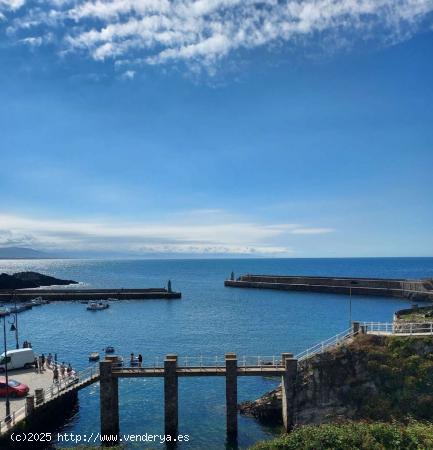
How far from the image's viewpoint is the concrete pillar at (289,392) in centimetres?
3119

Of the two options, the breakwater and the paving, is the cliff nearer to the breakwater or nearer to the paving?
the paving

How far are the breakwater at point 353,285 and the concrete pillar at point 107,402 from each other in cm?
8343

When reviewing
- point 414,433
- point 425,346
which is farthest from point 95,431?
point 425,346

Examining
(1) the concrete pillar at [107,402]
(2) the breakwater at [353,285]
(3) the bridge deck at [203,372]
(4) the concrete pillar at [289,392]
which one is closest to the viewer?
(1) the concrete pillar at [107,402]

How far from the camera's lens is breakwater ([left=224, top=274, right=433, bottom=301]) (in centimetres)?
10662

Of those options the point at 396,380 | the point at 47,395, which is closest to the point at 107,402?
the point at 47,395

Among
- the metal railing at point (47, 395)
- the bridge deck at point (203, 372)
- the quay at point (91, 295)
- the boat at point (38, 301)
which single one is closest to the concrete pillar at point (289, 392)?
the bridge deck at point (203, 372)

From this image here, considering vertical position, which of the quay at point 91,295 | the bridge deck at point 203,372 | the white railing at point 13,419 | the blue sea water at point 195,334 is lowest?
the blue sea water at point 195,334

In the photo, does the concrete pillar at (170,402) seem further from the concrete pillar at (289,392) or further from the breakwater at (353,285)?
the breakwater at (353,285)

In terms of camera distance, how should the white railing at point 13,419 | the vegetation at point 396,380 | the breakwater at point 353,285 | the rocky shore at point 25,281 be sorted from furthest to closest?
the rocky shore at point 25,281 → the breakwater at point 353,285 → the vegetation at point 396,380 → the white railing at point 13,419

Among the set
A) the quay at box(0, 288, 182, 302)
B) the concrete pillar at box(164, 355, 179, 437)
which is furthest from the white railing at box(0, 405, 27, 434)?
the quay at box(0, 288, 182, 302)

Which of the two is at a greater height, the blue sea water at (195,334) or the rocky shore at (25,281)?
the rocky shore at (25,281)

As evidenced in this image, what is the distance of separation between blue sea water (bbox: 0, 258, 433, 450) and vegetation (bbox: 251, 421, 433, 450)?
815cm

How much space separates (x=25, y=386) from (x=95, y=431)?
602cm
